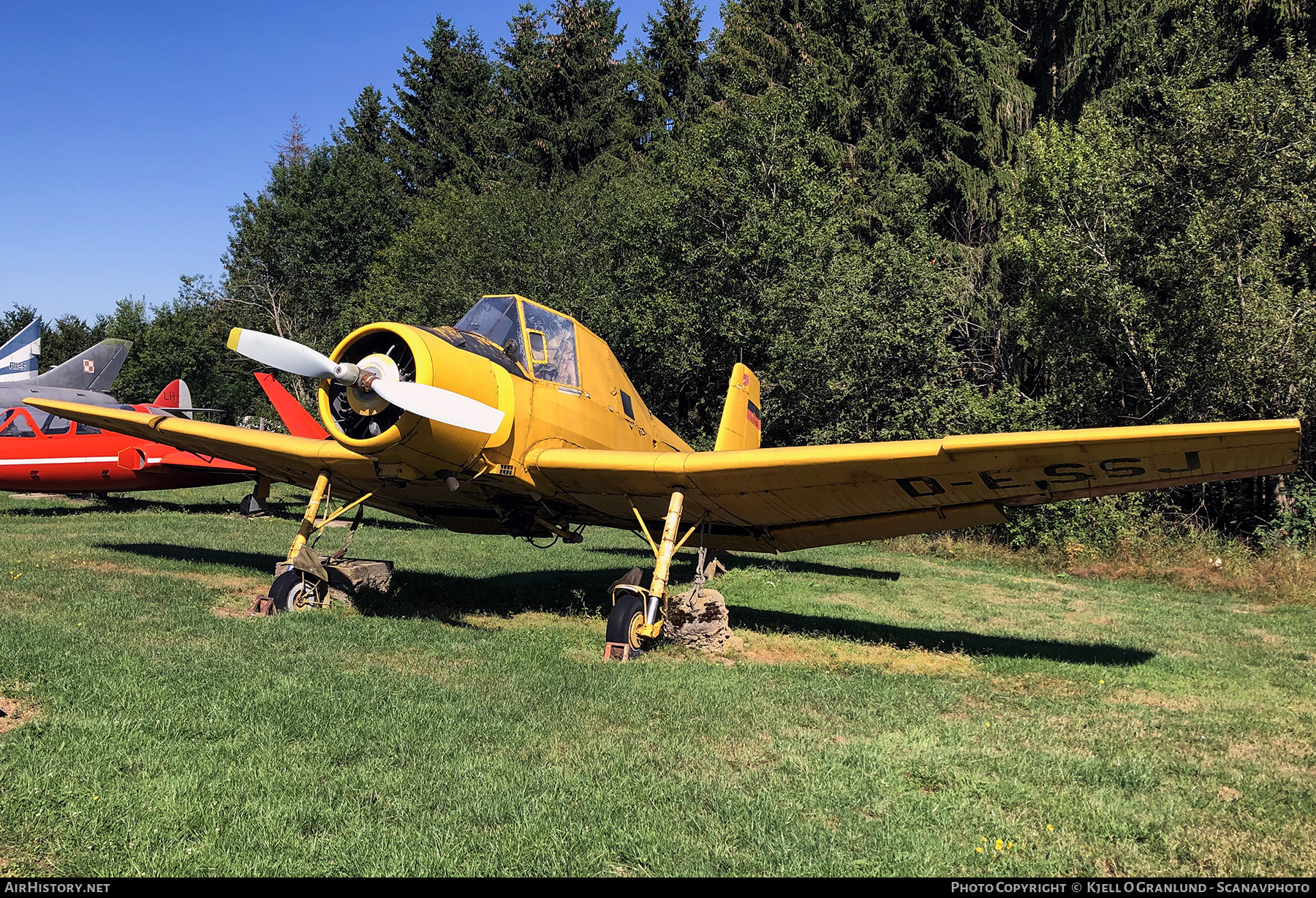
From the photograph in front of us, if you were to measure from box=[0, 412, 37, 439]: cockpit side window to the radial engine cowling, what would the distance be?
13.2 metres

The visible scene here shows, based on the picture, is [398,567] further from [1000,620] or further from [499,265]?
[499,265]

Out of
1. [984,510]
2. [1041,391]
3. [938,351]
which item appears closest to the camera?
[984,510]

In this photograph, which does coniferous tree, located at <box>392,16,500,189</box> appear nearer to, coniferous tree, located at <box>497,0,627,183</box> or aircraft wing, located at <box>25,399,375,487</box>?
coniferous tree, located at <box>497,0,627,183</box>

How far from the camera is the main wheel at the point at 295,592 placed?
8.36 meters

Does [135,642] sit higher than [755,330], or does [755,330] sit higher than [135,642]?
[755,330]

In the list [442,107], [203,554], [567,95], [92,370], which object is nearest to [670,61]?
[567,95]

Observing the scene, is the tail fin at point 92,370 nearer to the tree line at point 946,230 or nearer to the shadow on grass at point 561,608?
the tree line at point 946,230

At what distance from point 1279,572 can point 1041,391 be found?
11.1 metres

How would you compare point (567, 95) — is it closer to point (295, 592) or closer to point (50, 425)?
point (50, 425)

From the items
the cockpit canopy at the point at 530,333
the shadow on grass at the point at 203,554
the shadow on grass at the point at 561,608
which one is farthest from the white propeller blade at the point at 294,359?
the shadow on grass at the point at 203,554

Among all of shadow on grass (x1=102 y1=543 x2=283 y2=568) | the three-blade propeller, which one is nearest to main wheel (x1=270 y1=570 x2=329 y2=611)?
the three-blade propeller
